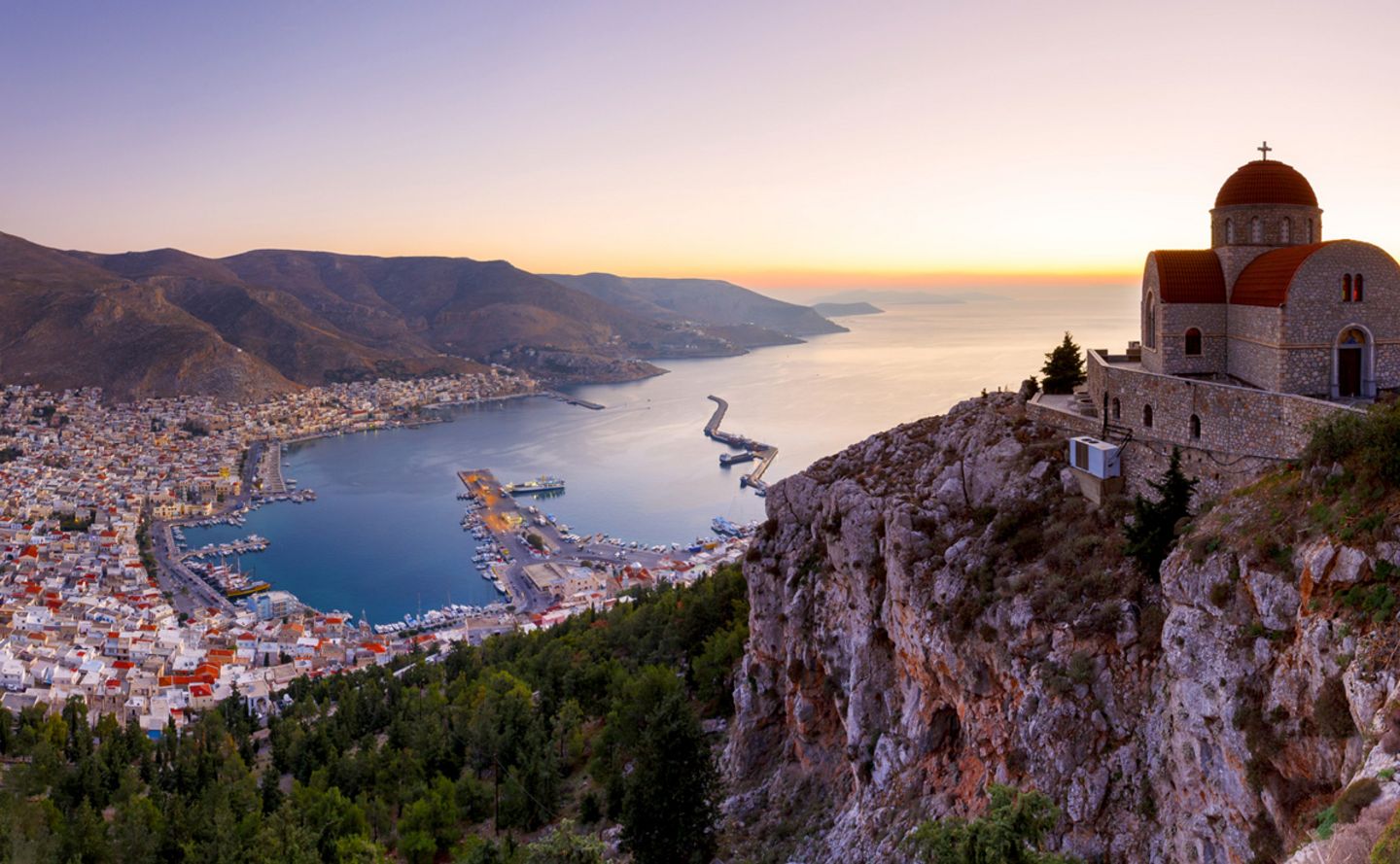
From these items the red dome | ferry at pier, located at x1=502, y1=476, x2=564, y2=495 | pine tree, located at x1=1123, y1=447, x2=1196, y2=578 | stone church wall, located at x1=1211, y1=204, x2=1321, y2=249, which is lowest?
ferry at pier, located at x1=502, y1=476, x2=564, y2=495

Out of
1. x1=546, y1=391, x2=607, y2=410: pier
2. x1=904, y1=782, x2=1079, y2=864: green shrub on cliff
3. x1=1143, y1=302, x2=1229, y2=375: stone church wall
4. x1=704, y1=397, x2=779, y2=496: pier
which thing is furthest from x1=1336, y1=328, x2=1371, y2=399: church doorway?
x1=546, y1=391, x2=607, y2=410: pier

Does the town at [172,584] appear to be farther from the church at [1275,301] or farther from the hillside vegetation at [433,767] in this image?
the church at [1275,301]

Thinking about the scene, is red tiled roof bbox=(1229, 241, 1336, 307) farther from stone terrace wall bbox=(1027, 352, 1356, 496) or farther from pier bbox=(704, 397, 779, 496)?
pier bbox=(704, 397, 779, 496)

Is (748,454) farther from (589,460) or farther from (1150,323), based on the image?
(1150,323)

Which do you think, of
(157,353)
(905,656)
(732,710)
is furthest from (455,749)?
(157,353)

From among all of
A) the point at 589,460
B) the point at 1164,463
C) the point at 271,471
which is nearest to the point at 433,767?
the point at 1164,463

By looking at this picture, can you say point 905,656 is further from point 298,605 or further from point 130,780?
point 298,605
